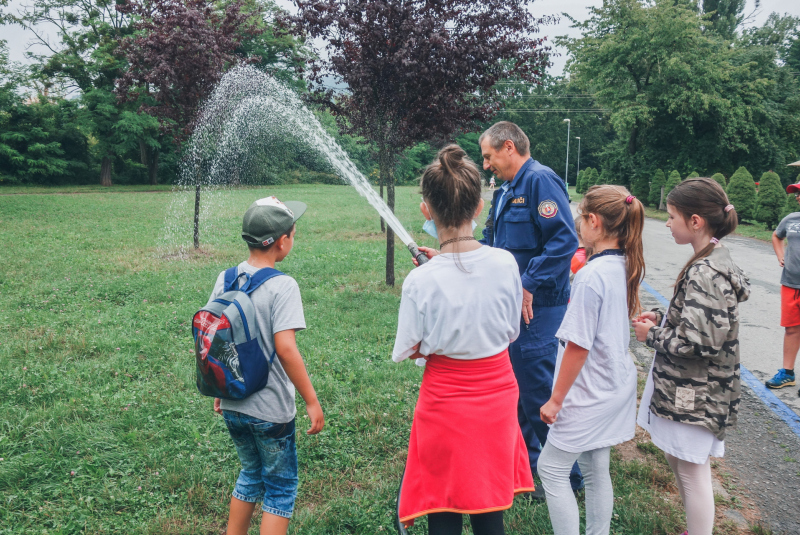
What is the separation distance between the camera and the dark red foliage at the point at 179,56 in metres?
10.6

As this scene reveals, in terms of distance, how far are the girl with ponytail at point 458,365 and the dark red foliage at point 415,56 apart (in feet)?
18.7

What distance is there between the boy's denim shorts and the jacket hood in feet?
6.98

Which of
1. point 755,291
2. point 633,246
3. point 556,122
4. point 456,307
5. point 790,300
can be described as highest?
point 556,122

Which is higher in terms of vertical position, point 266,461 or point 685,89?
point 685,89

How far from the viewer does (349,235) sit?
590 inches

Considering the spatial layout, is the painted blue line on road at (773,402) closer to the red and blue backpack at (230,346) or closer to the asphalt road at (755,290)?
the asphalt road at (755,290)

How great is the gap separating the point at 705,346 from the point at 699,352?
41 mm

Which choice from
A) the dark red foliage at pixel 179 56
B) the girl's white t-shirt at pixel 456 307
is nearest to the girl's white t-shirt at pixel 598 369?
the girl's white t-shirt at pixel 456 307

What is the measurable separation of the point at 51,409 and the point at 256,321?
2.87 metres

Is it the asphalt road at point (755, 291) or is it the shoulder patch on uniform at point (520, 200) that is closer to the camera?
the shoulder patch on uniform at point (520, 200)

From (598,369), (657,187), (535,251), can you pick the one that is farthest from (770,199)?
(598,369)

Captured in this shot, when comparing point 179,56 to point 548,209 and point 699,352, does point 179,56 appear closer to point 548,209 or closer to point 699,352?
point 548,209

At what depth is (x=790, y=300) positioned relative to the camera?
16.6ft

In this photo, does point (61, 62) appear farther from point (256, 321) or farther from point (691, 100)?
point (256, 321)
